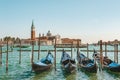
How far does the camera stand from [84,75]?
68.3ft

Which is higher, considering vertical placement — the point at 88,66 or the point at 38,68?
the point at 88,66

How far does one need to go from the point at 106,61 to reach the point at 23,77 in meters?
8.43

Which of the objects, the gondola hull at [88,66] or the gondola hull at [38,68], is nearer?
the gondola hull at [88,66]

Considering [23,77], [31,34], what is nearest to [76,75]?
[23,77]

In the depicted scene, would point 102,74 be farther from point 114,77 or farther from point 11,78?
point 11,78

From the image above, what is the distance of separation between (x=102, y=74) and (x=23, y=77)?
5704 mm

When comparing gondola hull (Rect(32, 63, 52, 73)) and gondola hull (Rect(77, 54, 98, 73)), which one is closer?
gondola hull (Rect(77, 54, 98, 73))

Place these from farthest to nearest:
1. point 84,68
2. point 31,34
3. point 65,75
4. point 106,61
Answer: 1. point 31,34
2. point 106,61
3. point 84,68
4. point 65,75

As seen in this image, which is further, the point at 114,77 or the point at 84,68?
the point at 84,68

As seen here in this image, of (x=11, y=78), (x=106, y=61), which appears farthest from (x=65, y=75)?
(x=106, y=61)

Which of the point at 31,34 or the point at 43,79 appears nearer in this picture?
the point at 43,79

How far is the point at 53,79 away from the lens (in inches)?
754

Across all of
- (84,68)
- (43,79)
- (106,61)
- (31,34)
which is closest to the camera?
(43,79)

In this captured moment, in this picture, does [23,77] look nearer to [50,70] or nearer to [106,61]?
[50,70]
